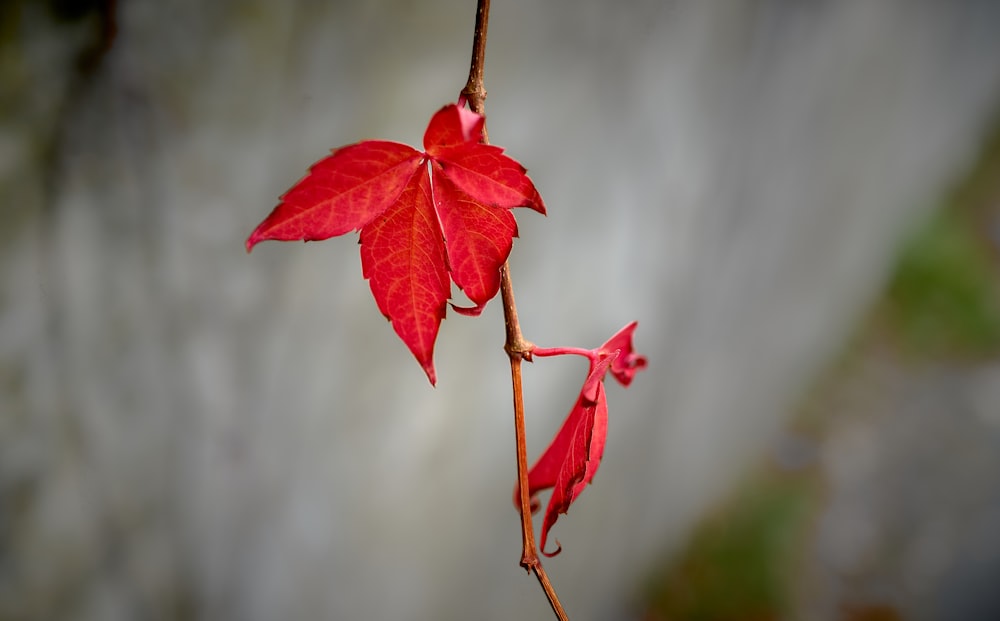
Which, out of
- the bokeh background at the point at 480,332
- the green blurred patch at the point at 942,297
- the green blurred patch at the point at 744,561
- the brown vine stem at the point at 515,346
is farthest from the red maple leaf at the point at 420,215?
the green blurred patch at the point at 942,297

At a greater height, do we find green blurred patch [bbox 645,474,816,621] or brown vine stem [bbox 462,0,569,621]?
brown vine stem [bbox 462,0,569,621]

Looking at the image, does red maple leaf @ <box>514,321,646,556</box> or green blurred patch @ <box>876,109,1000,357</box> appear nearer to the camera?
red maple leaf @ <box>514,321,646,556</box>

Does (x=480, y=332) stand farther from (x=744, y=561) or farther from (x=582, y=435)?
(x=744, y=561)

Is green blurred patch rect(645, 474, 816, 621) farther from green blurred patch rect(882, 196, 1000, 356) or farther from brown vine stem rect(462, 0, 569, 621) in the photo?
brown vine stem rect(462, 0, 569, 621)

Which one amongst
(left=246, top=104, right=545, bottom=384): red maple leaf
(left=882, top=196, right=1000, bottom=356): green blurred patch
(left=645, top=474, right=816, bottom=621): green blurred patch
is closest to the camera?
(left=246, top=104, right=545, bottom=384): red maple leaf

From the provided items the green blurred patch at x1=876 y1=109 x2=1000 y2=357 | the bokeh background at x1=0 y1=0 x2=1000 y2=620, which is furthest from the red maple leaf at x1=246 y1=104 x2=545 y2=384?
the green blurred patch at x1=876 y1=109 x2=1000 y2=357

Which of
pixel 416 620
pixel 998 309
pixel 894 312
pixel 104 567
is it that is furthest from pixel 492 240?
pixel 998 309

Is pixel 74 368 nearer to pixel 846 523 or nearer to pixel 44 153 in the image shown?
pixel 44 153
